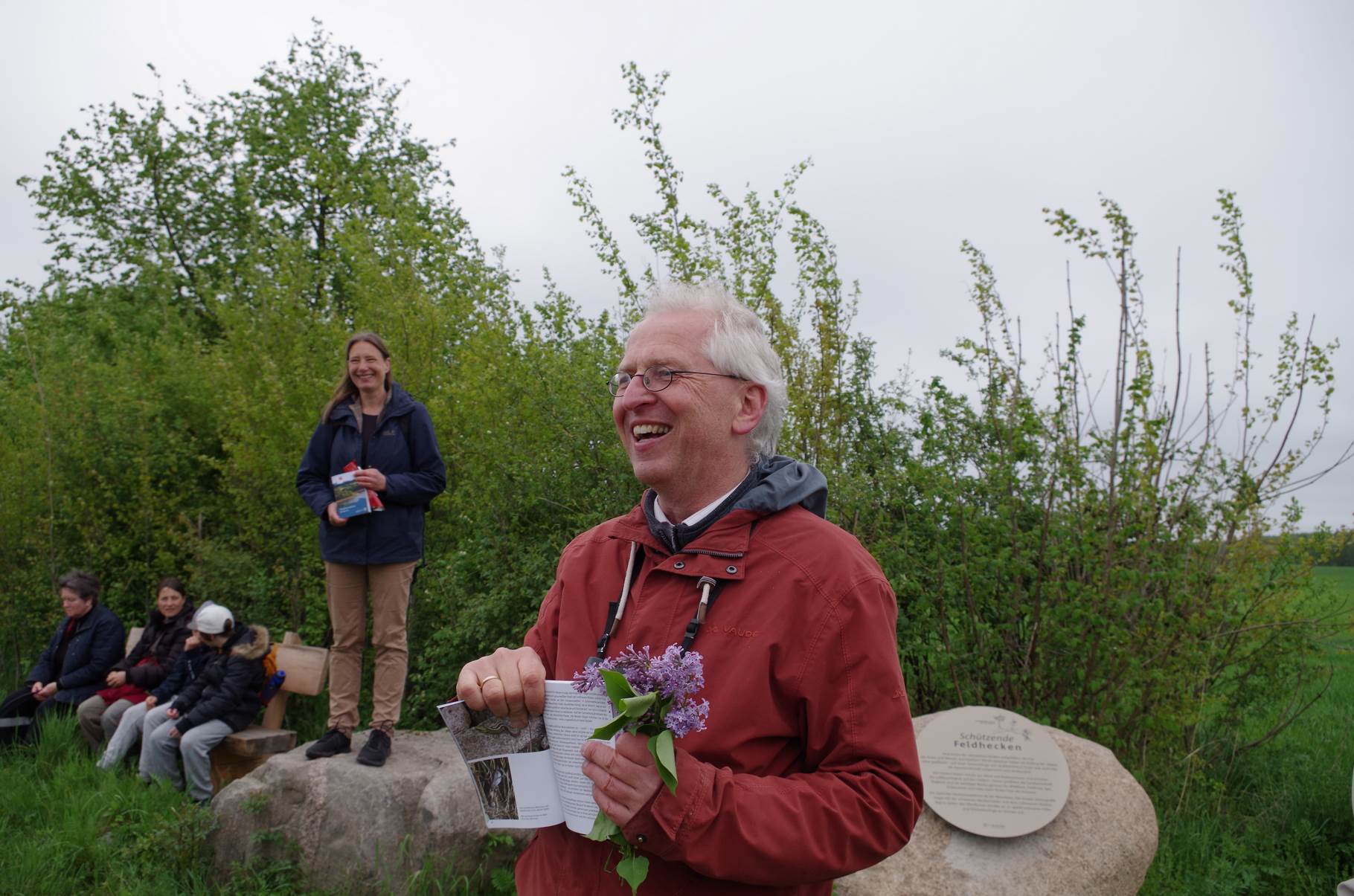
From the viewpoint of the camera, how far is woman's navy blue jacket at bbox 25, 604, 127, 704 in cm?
721

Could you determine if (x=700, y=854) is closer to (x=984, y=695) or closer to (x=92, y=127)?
(x=984, y=695)

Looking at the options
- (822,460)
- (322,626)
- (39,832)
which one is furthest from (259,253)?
(822,460)

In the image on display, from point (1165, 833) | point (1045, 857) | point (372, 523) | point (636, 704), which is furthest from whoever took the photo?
point (372, 523)

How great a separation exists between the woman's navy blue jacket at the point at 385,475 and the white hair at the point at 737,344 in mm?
3269

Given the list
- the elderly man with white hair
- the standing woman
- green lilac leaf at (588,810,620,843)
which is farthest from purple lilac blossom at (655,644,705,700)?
the standing woman

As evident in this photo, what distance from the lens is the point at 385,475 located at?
5188 millimetres

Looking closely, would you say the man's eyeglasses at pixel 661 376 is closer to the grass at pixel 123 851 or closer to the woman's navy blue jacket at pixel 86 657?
the grass at pixel 123 851

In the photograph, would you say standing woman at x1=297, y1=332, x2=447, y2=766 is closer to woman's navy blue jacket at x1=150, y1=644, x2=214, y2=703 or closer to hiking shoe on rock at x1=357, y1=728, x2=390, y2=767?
hiking shoe on rock at x1=357, y1=728, x2=390, y2=767

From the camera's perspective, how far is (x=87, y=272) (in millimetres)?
18344

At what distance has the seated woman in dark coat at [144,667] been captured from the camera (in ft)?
22.5

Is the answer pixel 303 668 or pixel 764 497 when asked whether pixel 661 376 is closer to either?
pixel 764 497

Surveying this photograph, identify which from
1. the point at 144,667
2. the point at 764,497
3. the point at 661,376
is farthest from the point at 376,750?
the point at 764,497

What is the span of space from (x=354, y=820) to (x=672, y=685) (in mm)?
3738

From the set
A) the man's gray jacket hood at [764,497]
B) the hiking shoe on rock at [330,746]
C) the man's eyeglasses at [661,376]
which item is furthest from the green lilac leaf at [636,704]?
the hiking shoe on rock at [330,746]
